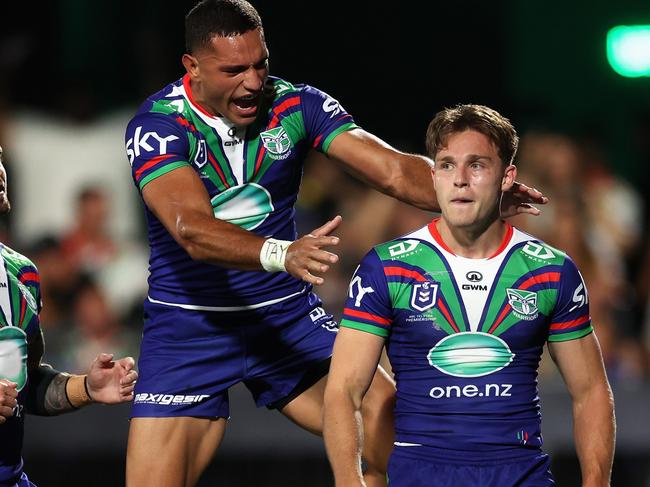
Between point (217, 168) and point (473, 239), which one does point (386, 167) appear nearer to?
point (217, 168)

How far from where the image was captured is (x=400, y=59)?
1091 centimetres

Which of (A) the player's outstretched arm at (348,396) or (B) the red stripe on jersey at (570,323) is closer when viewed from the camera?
(A) the player's outstretched arm at (348,396)

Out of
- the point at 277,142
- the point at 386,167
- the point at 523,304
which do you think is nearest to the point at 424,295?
the point at 523,304

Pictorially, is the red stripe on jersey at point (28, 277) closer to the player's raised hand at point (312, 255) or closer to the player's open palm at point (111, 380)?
the player's open palm at point (111, 380)

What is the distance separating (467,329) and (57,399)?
1.57 metres

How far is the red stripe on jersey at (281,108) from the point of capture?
504cm

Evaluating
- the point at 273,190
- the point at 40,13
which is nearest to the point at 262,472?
the point at 273,190

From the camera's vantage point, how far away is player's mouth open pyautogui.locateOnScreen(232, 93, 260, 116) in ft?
16.0

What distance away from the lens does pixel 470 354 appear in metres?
4.24

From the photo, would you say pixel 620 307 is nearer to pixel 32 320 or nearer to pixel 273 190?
pixel 273 190

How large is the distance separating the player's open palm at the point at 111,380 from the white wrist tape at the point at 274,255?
724mm

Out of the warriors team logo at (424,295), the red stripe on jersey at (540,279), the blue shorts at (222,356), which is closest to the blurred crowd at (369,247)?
the blue shorts at (222,356)

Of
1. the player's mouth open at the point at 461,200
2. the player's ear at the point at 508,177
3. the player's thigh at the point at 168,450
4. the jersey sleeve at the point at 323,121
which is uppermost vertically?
the jersey sleeve at the point at 323,121

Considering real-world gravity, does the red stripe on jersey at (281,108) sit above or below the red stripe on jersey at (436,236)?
above
